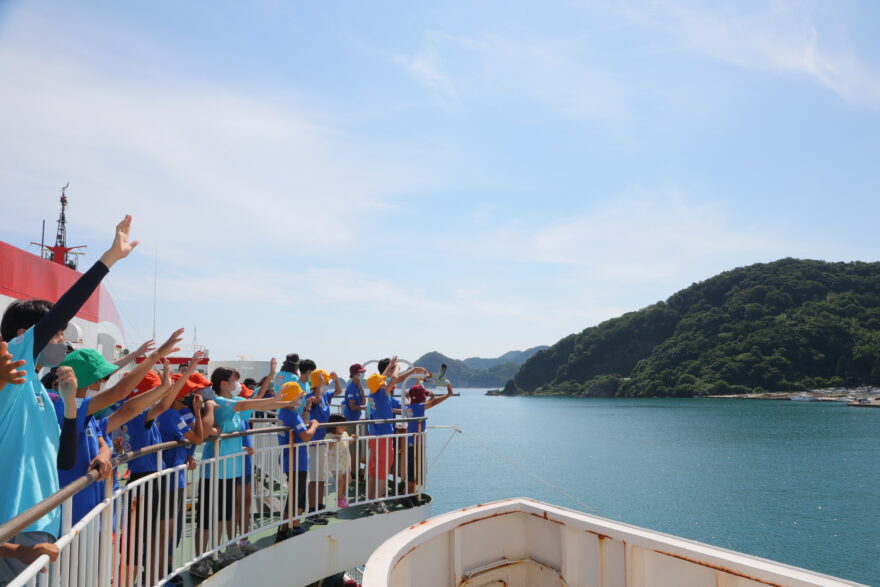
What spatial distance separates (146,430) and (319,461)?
2126 mm

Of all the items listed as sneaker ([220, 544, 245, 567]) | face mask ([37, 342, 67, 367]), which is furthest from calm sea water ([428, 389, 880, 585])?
face mask ([37, 342, 67, 367])

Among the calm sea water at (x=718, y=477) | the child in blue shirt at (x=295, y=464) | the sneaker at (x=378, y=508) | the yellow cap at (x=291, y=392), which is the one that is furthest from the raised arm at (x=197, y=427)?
the calm sea water at (x=718, y=477)

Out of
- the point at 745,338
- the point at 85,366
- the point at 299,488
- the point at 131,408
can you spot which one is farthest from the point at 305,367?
the point at 745,338

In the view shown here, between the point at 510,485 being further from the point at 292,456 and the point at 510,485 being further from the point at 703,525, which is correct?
the point at 292,456

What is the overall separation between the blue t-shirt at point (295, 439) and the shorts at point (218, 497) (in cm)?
64

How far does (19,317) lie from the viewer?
8.76 ft

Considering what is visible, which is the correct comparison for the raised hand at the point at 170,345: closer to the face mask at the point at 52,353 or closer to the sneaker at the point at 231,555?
the face mask at the point at 52,353

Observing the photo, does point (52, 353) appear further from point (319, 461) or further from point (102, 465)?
point (319, 461)

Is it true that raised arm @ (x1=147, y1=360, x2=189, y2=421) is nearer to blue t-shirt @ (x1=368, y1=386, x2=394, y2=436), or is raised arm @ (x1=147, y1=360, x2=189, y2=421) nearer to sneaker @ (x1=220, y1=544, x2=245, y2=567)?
sneaker @ (x1=220, y1=544, x2=245, y2=567)

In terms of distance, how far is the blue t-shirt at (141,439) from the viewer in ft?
13.3

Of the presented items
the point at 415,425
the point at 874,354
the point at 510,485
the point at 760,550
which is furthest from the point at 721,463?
the point at 874,354

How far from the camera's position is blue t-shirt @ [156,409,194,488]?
436 cm

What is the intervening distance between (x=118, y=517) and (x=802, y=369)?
384 feet

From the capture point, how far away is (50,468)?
2434mm
